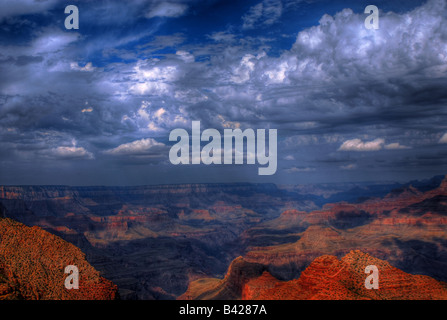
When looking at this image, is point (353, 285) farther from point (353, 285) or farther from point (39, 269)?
point (39, 269)

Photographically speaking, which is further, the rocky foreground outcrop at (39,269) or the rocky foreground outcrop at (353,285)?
the rocky foreground outcrop at (39,269)

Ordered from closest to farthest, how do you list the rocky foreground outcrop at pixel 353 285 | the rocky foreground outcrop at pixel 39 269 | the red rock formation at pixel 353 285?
the rocky foreground outcrop at pixel 353 285
the rocky foreground outcrop at pixel 39 269
the red rock formation at pixel 353 285

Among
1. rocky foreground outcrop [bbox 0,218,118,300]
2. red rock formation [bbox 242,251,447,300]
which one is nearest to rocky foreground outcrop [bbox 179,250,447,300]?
red rock formation [bbox 242,251,447,300]

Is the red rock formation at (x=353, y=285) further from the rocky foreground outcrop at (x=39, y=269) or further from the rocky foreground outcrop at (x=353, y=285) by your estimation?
the rocky foreground outcrop at (x=39, y=269)

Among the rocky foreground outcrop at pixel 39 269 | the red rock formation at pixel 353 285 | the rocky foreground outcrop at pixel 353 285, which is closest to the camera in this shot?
the rocky foreground outcrop at pixel 353 285

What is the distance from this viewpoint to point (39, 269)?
129 ft

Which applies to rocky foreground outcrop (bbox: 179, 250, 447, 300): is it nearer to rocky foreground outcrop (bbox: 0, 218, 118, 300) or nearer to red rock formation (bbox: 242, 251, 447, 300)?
red rock formation (bbox: 242, 251, 447, 300)

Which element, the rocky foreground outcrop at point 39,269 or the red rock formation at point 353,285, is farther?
the red rock formation at point 353,285

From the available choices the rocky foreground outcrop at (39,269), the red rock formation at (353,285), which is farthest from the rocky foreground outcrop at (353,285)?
the rocky foreground outcrop at (39,269)

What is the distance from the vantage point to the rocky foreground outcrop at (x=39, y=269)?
36625mm

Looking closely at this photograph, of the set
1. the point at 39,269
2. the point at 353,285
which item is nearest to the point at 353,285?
the point at 353,285
